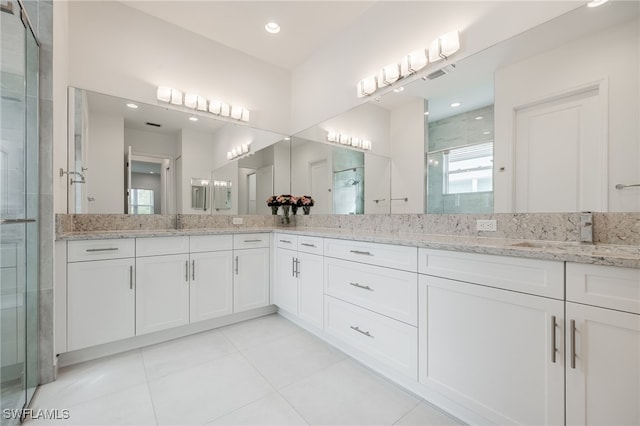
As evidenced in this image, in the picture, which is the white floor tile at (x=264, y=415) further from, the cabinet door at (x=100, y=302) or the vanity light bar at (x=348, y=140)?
the vanity light bar at (x=348, y=140)

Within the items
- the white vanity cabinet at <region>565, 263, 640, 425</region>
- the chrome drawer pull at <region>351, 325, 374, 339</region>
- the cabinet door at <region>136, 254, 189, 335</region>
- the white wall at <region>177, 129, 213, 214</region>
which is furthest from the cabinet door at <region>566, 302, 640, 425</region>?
the white wall at <region>177, 129, 213, 214</region>

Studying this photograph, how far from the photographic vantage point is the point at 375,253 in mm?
1711

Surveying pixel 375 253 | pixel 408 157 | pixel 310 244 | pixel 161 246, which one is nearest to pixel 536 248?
pixel 375 253

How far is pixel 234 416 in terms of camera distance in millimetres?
1371

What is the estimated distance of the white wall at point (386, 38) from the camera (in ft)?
5.35

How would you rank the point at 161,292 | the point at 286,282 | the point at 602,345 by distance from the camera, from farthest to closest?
the point at 286,282, the point at 161,292, the point at 602,345

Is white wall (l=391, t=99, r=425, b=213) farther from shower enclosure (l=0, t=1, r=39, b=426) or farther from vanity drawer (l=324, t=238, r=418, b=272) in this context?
shower enclosure (l=0, t=1, r=39, b=426)

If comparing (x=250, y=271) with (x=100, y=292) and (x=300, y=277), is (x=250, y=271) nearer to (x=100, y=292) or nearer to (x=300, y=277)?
(x=300, y=277)

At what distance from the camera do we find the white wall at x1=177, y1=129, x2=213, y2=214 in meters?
2.74

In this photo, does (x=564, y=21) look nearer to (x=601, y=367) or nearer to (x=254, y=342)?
(x=601, y=367)

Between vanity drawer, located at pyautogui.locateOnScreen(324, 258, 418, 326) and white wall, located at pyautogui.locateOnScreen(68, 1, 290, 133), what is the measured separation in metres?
2.18

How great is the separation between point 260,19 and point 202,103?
3.31ft

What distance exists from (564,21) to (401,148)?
3.76ft

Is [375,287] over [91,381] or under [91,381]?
over
